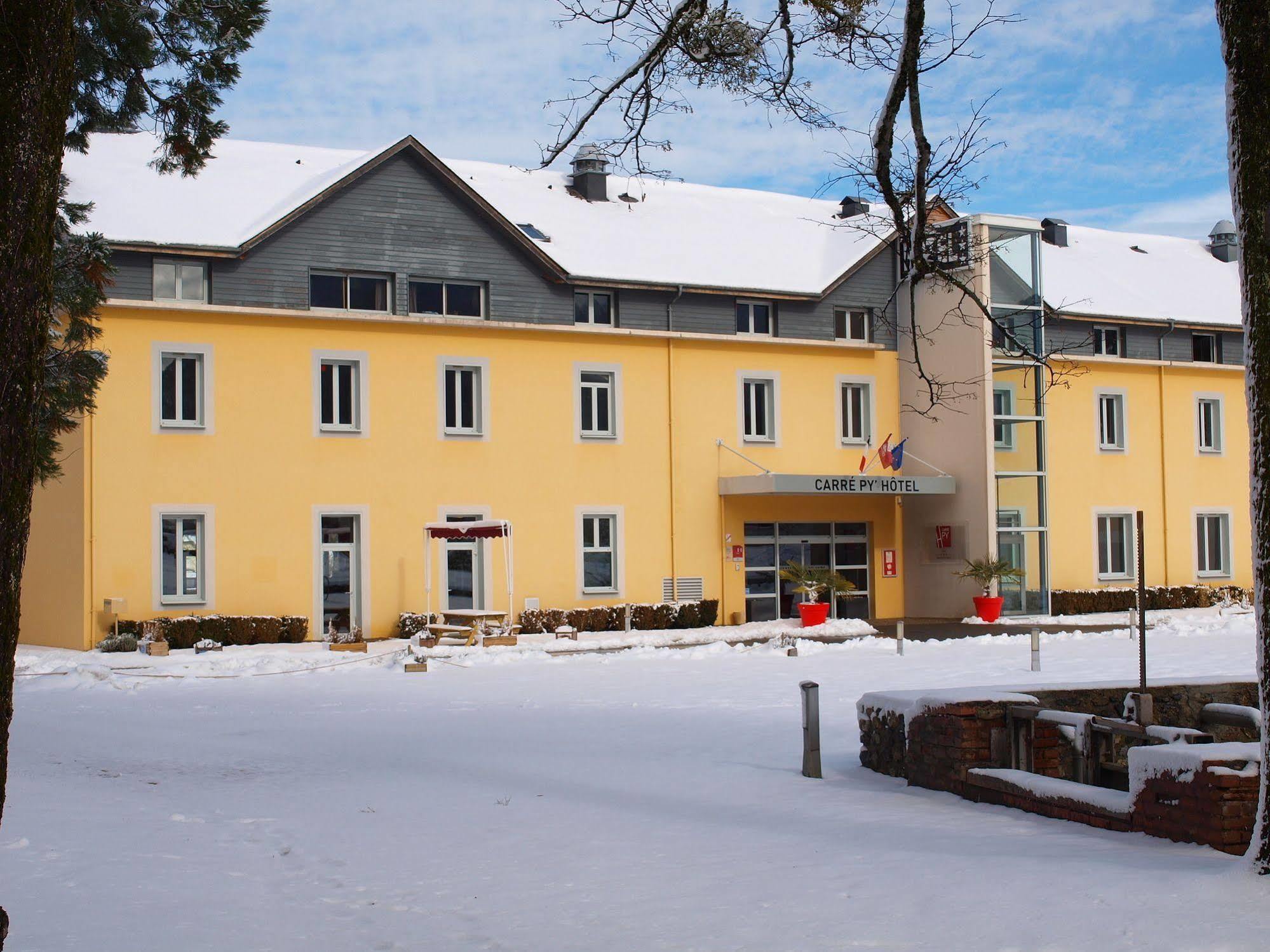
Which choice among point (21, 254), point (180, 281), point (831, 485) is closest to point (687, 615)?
point (831, 485)

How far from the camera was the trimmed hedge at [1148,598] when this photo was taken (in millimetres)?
33344

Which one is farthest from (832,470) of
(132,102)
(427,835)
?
(427,835)

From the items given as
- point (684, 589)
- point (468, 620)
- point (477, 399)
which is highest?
point (477, 399)

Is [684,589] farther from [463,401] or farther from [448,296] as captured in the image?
[448,296]

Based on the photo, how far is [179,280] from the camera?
26.6 metres

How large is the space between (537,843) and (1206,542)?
3222cm

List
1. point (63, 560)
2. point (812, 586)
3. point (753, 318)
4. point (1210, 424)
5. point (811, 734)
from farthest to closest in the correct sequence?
point (1210, 424), point (753, 318), point (812, 586), point (63, 560), point (811, 734)

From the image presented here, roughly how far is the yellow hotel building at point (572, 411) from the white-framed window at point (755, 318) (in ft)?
0.25

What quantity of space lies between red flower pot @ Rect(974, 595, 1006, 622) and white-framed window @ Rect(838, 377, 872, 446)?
4864 millimetres

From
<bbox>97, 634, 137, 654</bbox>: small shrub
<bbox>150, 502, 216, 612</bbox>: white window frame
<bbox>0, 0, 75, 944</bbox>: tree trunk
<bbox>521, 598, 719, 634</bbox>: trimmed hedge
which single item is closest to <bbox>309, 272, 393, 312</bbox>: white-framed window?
<bbox>150, 502, 216, 612</bbox>: white window frame

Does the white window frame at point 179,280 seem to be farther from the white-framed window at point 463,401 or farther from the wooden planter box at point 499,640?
the wooden planter box at point 499,640

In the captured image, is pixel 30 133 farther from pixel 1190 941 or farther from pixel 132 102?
pixel 132 102

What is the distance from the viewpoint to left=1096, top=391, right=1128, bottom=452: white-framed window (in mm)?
35812

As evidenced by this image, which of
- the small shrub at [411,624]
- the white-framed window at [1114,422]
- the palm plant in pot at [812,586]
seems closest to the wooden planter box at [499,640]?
the small shrub at [411,624]
